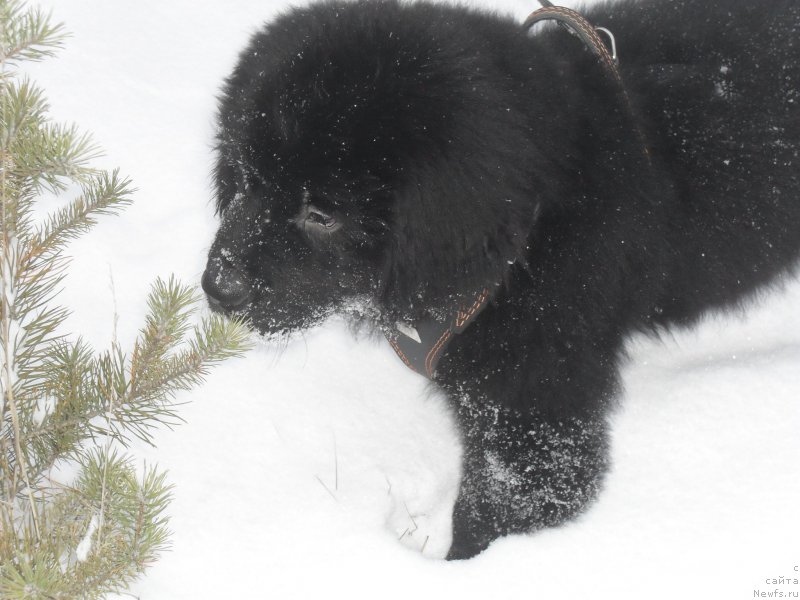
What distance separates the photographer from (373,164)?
1.45 metres

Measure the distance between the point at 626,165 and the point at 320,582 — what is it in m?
1.29

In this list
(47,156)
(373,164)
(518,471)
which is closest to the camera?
(47,156)

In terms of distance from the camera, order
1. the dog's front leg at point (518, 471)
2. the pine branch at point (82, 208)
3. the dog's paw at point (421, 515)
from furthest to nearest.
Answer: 1. the dog's paw at point (421, 515)
2. the dog's front leg at point (518, 471)
3. the pine branch at point (82, 208)

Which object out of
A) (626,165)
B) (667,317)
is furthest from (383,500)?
(626,165)

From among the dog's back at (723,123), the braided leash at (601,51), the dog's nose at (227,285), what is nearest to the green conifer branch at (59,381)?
the dog's nose at (227,285)

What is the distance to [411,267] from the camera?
1.58 meters

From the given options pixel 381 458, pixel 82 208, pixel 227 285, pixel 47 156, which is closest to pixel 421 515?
pixel 381 458

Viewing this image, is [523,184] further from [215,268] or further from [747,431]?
[747,431]

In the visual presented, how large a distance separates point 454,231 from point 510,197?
143 mm

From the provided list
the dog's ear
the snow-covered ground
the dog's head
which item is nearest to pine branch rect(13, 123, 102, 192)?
the dog's head

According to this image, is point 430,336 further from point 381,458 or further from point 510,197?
point 381,458

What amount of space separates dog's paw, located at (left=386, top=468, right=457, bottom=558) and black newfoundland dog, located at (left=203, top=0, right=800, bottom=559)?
9cm

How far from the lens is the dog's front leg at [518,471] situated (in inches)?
72.6

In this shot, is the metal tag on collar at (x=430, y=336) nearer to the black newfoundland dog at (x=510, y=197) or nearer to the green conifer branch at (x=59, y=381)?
the black newfoundland dog at (x=510, y=197)
